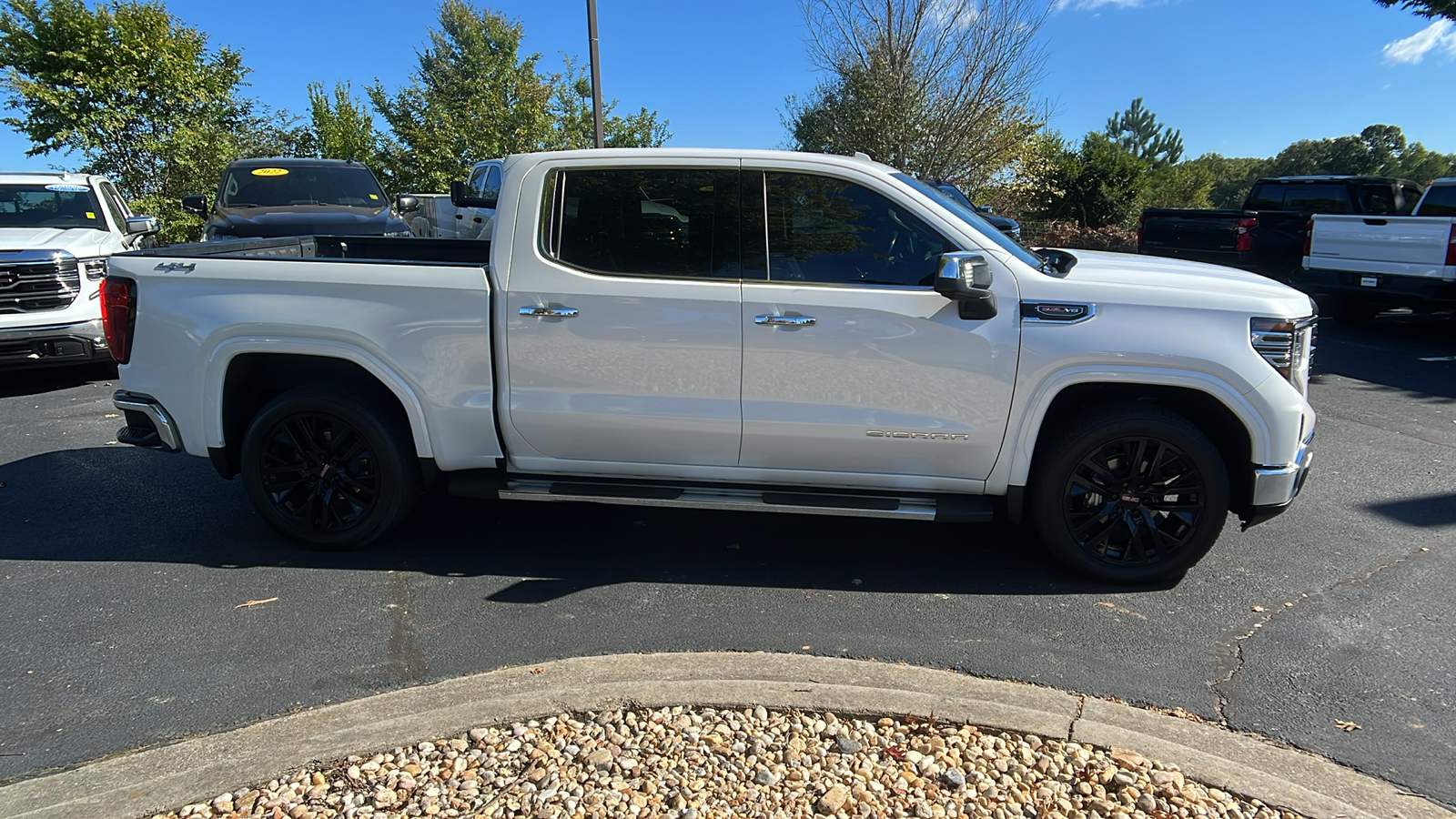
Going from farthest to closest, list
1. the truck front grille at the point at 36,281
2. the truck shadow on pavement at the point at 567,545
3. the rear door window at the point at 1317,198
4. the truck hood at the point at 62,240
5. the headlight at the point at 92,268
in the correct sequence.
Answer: the rear door window at the point at 1317,198 < the headlight at the point at 92,268 < the truck hood at the point at 62,240 < the truck front grille at the point at 36,281 < the truck shadow on pavement at the point at 567,545

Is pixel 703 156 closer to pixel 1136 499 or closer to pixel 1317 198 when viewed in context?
pixel 1136 499

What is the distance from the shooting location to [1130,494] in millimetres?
4090

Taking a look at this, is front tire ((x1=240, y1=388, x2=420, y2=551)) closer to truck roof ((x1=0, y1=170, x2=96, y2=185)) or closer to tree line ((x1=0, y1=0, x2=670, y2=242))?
truck roof ((x1=0, y1=170, x2=96, y2=185))

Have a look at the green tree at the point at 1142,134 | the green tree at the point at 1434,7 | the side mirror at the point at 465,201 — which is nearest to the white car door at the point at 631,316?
the side mirror at the point at 465,201

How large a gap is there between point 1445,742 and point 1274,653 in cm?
64

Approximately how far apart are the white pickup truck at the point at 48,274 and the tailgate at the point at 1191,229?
Answer: 13077mm

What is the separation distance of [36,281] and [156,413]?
16.4 feet

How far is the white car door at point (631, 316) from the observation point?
407 centimetres

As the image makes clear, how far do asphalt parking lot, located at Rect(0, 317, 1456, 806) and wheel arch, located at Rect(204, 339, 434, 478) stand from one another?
585mm

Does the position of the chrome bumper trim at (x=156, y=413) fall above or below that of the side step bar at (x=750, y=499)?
above

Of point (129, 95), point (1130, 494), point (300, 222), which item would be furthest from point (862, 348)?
point (129, 95)

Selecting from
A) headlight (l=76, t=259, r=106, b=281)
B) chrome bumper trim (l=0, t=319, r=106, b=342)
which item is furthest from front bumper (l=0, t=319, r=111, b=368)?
Result: headlight (l=76, t=259, r=106, b=281)

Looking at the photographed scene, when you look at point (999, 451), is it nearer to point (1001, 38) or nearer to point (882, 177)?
point (882, 177)

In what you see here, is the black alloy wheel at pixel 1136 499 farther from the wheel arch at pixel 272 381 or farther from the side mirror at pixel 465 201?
the side mirror at pixel 465 201
